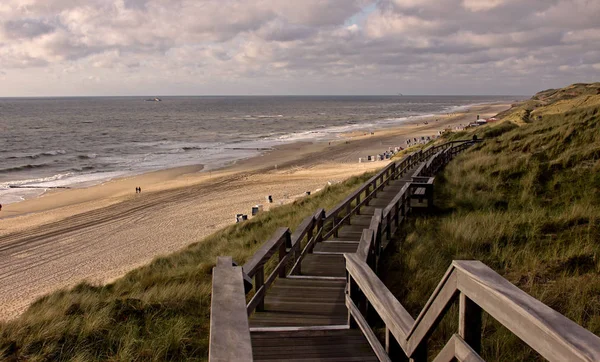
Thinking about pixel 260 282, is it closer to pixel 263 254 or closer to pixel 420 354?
pixel 263 254

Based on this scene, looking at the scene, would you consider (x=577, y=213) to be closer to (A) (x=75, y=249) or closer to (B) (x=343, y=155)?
(A) (x=75, y=249)

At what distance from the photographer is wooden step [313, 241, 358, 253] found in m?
8.26

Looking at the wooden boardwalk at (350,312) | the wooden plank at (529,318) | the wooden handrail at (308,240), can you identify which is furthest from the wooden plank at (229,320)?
the wooden handrail at (308,240)

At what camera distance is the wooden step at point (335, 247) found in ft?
27.1

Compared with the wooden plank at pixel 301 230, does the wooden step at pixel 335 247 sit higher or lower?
lower

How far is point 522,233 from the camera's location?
8.42 metres

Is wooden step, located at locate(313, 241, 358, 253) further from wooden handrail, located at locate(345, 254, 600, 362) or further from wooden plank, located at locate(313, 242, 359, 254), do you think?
wooden handrail, located at locate(345, 254, 600, 362)

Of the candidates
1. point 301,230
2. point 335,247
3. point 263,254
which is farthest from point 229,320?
point 335,247

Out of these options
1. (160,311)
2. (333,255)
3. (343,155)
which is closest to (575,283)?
(333,255)

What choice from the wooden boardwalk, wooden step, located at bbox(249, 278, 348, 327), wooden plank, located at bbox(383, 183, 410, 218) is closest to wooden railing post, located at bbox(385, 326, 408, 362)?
the wooden boardwalk

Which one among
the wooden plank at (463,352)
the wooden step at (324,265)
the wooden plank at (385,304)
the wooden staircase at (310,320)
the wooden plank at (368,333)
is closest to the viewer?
the wooden plank at (463,352)

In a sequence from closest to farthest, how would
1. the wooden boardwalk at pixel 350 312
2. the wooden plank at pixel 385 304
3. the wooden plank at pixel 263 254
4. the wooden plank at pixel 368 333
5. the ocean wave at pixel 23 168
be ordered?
the wooden boardwalk at pixel 350 312, the wooden plank at pixel 385 304, the wooden plank at pixel 368 333, the wooden plank at pixel 263 254, the ocean wave at pixel 23 168

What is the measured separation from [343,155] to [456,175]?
103 ft

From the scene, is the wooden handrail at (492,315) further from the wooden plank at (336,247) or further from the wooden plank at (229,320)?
the wooden plank at (336,247)
